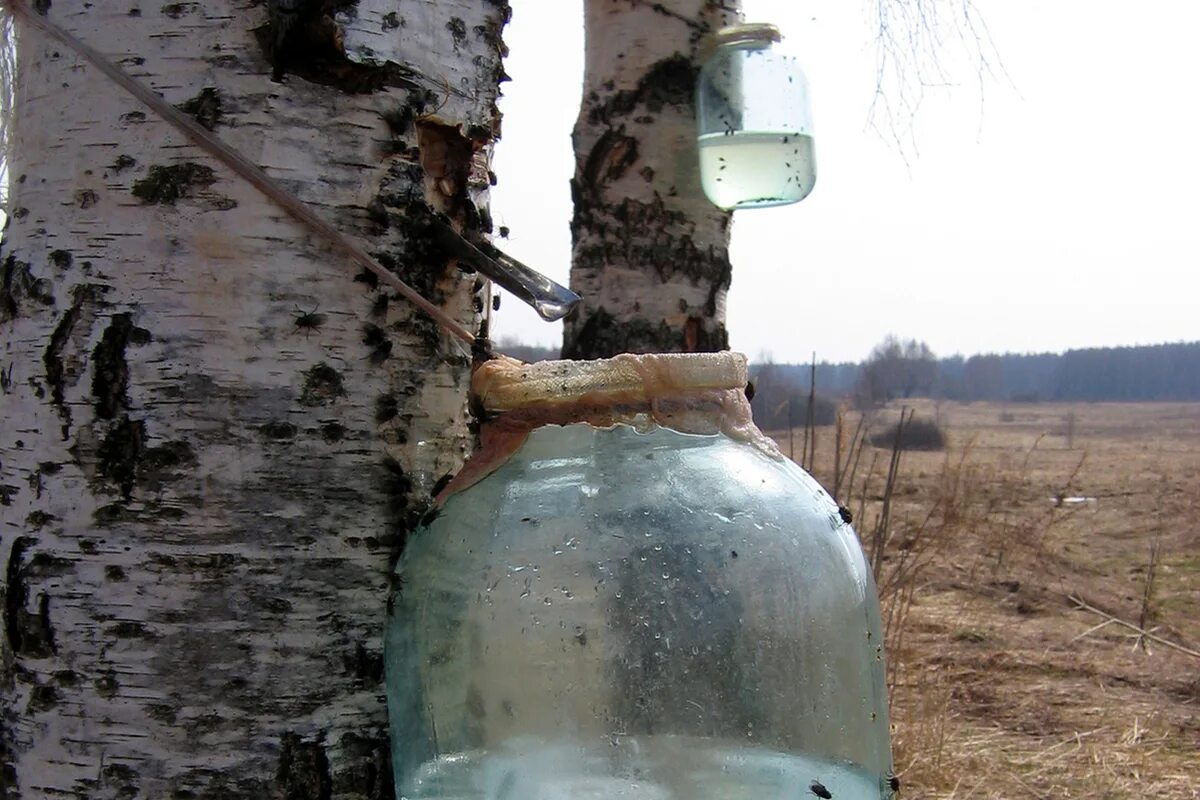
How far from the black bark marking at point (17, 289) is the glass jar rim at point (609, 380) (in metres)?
0.31

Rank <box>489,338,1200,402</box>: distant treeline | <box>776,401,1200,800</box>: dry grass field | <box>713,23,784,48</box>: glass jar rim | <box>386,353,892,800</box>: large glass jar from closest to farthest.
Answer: <box>386,353,892,800</box>: large glass jar < <box>713,23,784,48</box>: glass jar rim < <box>776,401,1200,800</box>: dry grass field < <box>489,338,1200,402</box>: distant treeline

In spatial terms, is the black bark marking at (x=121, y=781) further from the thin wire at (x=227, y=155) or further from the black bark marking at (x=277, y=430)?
the thin wire at (x=227, y=155)

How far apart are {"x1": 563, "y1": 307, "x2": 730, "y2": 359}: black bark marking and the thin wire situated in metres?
2.18

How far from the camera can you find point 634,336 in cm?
293

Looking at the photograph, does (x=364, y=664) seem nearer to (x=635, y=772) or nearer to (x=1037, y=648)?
(x=635, y=772)

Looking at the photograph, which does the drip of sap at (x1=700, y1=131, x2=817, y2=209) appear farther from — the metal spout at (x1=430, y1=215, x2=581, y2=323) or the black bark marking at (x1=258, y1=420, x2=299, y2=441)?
the black bark marking at (x1=258, y1=420, x2=299, y2=441)

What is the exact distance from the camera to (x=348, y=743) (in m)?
0.73

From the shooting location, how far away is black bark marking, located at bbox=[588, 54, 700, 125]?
301 centimetres

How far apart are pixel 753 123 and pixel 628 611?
9.35 ft

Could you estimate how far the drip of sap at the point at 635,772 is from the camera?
2.19ft

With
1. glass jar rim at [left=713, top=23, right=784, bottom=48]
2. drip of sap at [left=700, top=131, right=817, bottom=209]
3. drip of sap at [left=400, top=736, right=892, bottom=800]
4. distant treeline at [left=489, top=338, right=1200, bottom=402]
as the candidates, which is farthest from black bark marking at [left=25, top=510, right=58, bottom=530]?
distant treeline at [left=489, top=338, right=1200, bottom=402]

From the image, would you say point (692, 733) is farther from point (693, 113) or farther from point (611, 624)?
point (693, 113)

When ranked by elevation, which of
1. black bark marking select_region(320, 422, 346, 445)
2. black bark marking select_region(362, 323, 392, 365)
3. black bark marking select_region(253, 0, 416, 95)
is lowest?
black bark marking select_region(320, 422, 346, 445)

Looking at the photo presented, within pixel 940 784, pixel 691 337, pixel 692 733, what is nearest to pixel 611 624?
pixel 692 733
